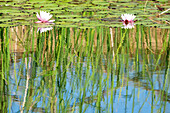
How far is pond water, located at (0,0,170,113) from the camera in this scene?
2250mm

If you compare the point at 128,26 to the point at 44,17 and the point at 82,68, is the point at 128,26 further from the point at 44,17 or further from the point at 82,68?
the point at 82,68

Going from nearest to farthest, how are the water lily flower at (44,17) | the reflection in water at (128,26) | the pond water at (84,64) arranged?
the pond water at (84,64)
the reflection in water at (128,26)
the water lily flower at (44,17)

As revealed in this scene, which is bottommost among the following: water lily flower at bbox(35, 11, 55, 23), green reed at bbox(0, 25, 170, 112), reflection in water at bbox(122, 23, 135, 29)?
green reed at bbox(0, 25, 170, 112)

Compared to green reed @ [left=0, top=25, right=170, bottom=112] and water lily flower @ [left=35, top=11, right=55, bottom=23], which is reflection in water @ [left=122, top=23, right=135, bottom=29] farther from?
water lily flower @ [left=35, top=11, right=55, bottom=23]

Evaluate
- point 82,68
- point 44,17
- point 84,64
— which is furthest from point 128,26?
point 82,68

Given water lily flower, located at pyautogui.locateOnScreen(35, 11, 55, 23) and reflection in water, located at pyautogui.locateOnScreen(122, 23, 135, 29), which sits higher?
water lily flower, located at pyautogui.locateOnScreen(35, 11, 55, 23)

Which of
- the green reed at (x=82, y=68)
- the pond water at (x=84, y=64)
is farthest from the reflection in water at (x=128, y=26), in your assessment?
the green reed at (x=82, y=68)

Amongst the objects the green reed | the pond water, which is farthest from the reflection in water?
the green reed

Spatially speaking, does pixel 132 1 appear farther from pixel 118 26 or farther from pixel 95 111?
pixel 95 111

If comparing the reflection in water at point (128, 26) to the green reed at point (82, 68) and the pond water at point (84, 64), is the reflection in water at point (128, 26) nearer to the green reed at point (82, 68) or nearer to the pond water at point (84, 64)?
the pond water at point (84, 64)

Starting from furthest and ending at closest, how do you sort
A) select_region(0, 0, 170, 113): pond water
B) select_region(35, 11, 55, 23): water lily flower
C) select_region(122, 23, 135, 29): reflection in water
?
1. select_region(35, 11, 55, 23): water lily flower
2. select_region(122, 23, 135, 29): reflection in water
3. select_region(0, 0, 170, 113): pond water

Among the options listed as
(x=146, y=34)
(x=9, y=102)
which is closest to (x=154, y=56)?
(x=146, y=34)

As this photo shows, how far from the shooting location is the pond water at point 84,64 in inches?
88.6

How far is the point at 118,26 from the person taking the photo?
4430 mm
